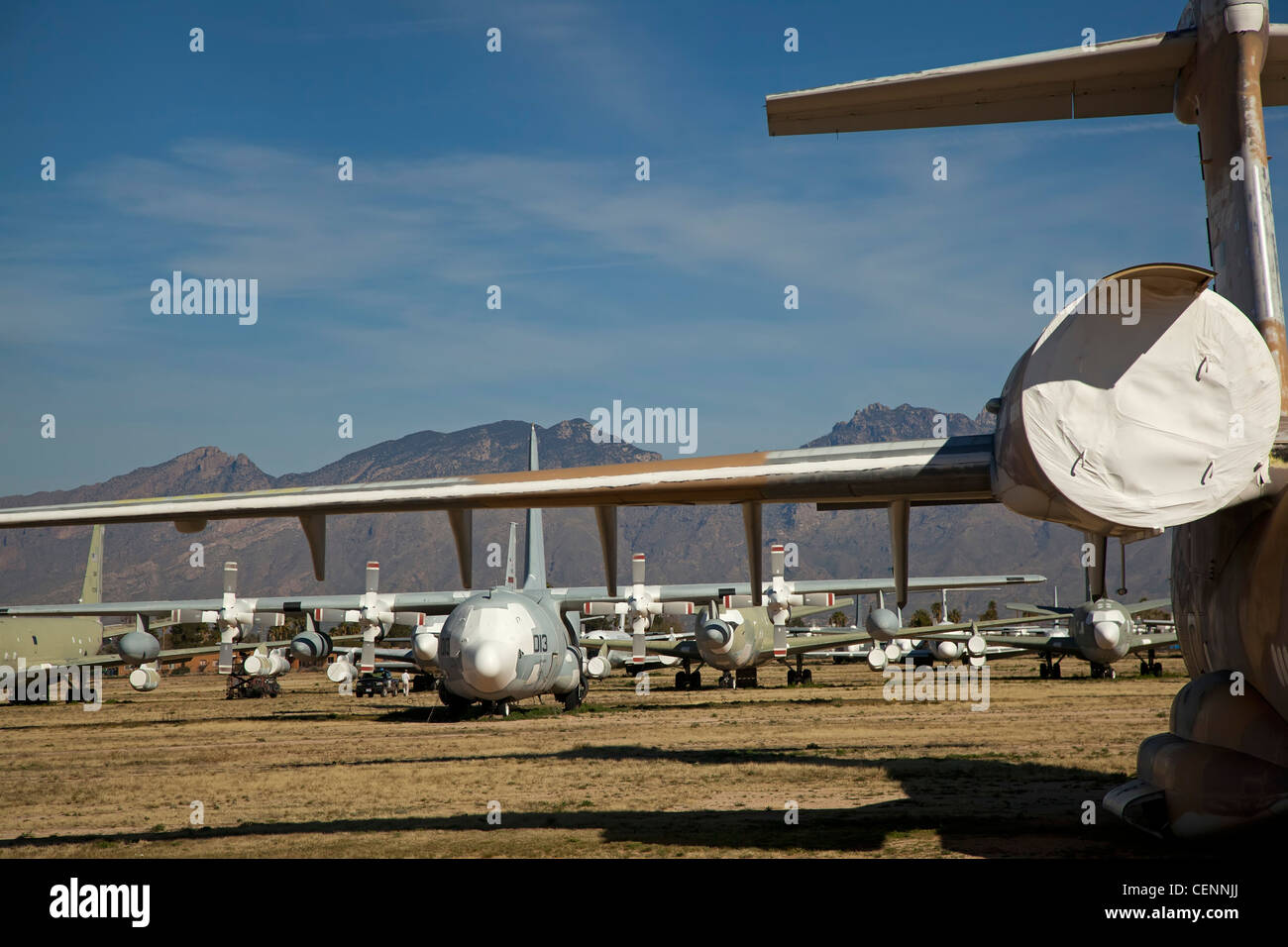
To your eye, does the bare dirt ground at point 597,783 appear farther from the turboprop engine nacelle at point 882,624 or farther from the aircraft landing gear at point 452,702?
the turboprop engine nacelle at point 882,624

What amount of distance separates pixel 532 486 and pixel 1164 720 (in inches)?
808

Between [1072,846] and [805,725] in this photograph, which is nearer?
[1072,846]

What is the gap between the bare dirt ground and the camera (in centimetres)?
1129

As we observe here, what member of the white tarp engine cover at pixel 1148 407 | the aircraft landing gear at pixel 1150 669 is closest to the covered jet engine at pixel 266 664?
the aircraft landing gear at pixel 1150 669

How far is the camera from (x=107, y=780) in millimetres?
18688

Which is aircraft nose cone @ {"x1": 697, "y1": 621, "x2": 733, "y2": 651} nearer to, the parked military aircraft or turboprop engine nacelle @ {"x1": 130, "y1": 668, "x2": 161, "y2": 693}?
the parked military aircraft

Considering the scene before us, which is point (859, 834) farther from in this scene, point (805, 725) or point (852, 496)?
point (805, 725)

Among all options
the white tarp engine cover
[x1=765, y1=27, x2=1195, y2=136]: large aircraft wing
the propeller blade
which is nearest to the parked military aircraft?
the propeller blade

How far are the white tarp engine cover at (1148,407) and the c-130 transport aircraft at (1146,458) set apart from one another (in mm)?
11

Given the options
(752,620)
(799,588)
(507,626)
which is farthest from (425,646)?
(752,620)

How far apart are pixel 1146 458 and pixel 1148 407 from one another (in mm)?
288

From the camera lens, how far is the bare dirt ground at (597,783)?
11.3m
